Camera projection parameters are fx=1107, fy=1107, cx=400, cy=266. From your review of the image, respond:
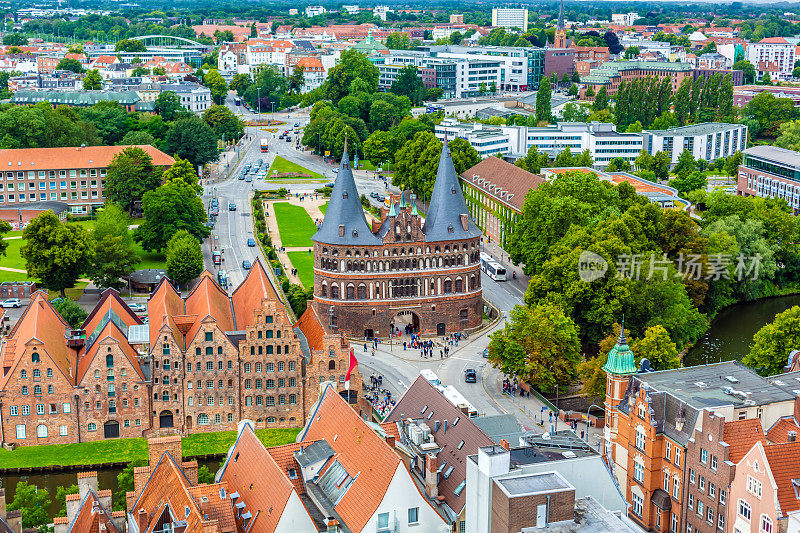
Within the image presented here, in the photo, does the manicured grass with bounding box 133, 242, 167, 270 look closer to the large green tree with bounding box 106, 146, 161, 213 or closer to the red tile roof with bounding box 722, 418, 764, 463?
the large green tree with bounding box 106, 146, 161, 213

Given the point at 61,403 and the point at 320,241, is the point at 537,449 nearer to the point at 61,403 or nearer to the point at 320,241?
the point at 61,403

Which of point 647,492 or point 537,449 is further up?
point 537,449

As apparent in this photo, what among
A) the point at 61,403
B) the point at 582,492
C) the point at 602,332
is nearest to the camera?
the point at 582,492

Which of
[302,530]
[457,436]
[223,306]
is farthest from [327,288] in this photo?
[302,530]

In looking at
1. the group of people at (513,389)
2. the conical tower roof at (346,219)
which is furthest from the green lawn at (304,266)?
the group of people at (513,389)

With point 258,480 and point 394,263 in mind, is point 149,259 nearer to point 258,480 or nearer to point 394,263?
point 394,263

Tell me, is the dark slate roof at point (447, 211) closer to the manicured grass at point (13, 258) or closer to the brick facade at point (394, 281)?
the brick facade at point (394, 281)
